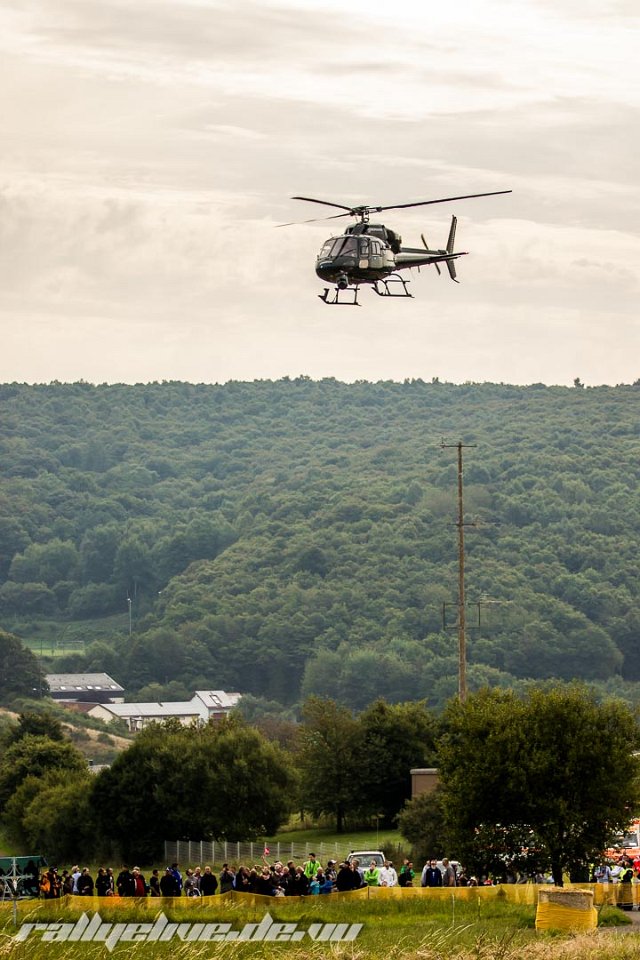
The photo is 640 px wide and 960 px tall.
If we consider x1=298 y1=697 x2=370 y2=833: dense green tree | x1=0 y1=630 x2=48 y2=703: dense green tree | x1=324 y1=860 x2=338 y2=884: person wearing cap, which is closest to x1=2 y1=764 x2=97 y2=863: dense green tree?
x1=298 y1=697 x2=370 y2=833: dense green tree

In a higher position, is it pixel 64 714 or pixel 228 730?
pixel 228 730

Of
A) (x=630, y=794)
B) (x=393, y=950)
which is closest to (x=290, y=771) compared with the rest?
(x=630, y=794)

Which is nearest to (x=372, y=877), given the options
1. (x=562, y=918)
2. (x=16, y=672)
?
(x=562, y=918)

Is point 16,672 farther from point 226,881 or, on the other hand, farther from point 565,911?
point 565,911

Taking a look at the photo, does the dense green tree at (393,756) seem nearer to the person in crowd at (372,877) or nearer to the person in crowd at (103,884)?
the person in crowd at (372,877)

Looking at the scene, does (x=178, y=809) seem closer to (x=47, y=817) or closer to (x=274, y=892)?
(x=47, y=817)

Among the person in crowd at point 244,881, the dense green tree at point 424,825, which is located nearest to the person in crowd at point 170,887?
the person in crowd at point 244,881
